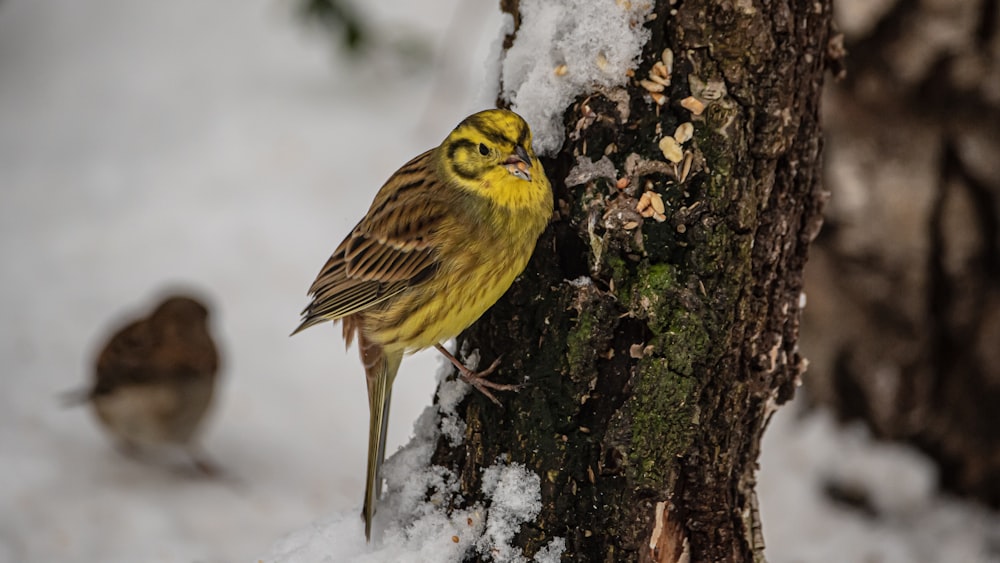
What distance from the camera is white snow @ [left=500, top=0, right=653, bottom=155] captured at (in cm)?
257

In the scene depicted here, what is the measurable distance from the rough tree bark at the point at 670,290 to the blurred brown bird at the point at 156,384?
2808 millimetres

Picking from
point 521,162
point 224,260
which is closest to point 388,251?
point 521,162

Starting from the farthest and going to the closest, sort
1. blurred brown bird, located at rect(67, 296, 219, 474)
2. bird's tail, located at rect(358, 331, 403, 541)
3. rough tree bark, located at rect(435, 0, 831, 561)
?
blurred brown bird, located at rect(67, 296, 219, 474)
bird's tail, located at rect(358, 331, 403, 541)
rough tree bark, located at rect(435, 0, 831, 561)

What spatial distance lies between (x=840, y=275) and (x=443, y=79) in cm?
424

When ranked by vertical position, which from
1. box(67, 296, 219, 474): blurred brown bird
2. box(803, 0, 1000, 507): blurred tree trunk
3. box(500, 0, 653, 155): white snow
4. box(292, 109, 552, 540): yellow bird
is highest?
box(803, 0, 1000, 507): blurred tree trunk

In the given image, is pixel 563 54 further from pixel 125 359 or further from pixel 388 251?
pixel 125 359

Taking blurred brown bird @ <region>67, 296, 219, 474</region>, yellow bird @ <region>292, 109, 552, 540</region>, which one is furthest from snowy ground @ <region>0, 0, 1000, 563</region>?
yellow bird @ <region>292, 109, 552, 540</region>

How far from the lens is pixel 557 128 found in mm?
2715

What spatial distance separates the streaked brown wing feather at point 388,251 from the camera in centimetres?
294

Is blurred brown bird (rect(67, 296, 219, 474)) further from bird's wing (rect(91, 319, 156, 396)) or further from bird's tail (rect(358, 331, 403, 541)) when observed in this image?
bird's tail (rect(358, 331, 403, 541))

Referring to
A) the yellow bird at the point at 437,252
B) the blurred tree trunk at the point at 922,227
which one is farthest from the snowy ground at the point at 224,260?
the yellow bird at the point at 437,252

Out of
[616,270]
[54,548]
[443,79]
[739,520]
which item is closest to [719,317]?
[616,270]

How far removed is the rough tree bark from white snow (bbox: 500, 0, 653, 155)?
40 millimetres

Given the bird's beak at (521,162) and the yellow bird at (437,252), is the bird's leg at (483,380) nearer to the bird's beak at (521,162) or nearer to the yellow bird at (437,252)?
the yellow bird at (437,252)
